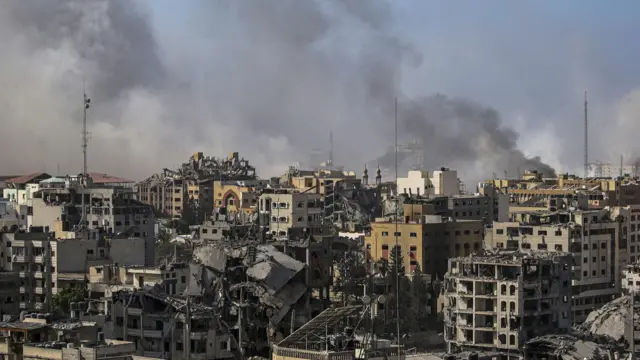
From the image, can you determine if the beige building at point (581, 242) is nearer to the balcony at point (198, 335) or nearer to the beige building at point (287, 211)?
A: the beige building at point (287, 211)

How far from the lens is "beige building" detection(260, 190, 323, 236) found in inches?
2254

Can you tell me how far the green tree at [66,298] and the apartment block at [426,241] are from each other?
37.4 feet

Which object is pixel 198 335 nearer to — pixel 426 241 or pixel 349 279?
pixel 349 279

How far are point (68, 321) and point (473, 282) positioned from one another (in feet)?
31.2

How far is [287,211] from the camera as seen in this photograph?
5791cm

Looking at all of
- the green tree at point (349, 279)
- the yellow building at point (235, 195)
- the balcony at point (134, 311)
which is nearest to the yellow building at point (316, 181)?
the yellow building at point (235, 195)

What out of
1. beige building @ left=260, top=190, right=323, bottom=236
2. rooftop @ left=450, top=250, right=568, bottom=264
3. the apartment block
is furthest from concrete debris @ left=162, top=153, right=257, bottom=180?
rooftop @ left=450, top=250, right=568, bottom=264

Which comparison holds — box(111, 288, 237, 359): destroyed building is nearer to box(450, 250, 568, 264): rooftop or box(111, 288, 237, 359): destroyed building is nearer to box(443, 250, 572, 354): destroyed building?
box(443, 250, 572, 354): destroyed building

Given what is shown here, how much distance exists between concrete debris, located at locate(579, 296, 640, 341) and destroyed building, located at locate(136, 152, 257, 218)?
1476 inches

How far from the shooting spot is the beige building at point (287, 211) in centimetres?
5725

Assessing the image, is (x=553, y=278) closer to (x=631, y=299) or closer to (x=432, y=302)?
(x=631, y=299)

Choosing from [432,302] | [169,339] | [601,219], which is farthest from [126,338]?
[601,219]

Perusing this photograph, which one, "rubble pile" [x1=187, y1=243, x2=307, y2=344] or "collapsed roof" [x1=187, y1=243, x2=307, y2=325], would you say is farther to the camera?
"collapsed roof" [x1=187, y1=243, x2=307, y2=325]

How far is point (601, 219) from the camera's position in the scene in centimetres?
4847
